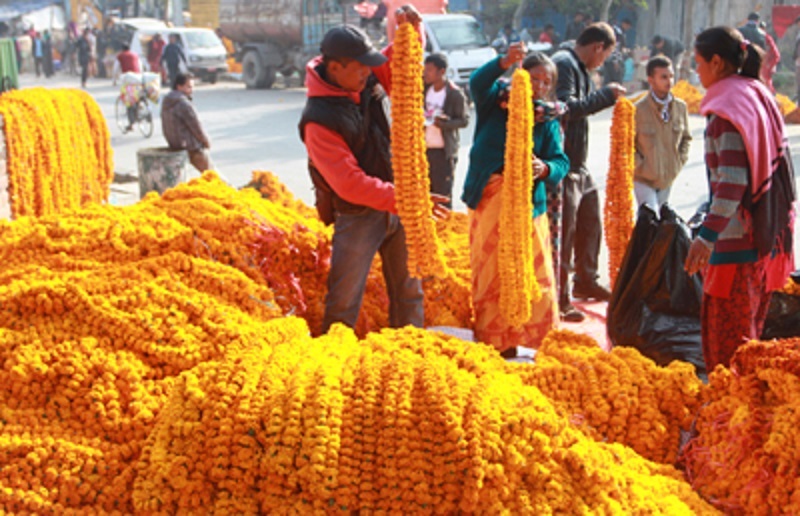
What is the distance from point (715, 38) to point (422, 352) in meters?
1.66

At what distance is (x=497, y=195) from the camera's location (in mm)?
3822

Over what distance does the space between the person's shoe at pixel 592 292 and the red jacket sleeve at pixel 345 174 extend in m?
2.42

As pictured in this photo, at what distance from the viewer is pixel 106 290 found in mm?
2969

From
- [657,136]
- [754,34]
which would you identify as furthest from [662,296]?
[754,34]

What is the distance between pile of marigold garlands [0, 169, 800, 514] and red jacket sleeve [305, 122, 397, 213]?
26.1 inches

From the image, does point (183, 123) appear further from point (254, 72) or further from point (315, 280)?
point (254, 72)

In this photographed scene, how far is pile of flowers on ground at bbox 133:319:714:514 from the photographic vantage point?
81.7 inches

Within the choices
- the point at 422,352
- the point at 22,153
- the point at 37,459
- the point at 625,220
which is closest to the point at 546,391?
the point at 422,352

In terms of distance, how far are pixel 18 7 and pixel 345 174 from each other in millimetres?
40537

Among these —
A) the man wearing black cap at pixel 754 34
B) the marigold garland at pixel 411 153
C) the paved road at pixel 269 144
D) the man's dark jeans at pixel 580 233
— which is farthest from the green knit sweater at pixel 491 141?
the man wearing black cap at pixel 754 34

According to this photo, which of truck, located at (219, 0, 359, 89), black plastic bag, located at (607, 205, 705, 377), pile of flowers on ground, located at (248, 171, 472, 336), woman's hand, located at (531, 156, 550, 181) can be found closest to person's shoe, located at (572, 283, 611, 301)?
pile of flowers on ground, located at (248, 171, 472, 336)

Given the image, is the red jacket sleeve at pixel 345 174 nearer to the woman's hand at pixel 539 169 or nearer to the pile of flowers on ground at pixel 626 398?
the woman's hand at pixel 539 169

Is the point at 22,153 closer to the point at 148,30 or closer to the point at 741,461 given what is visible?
the point at 741,461

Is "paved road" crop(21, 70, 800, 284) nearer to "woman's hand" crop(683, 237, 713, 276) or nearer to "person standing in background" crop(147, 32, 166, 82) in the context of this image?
"person standing in background" crop(147, 32, 166, 82)
